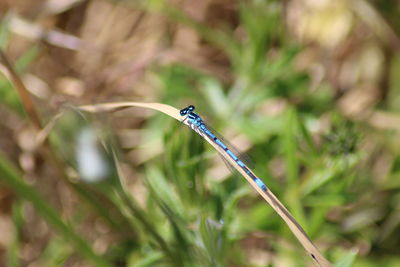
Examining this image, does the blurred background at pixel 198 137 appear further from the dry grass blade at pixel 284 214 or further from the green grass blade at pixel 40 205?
the dry grass blade at pixel 284 214

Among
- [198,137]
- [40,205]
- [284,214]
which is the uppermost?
[40,205]

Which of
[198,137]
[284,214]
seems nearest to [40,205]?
[198,137]

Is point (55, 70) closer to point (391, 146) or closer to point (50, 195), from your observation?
point (50, 195)

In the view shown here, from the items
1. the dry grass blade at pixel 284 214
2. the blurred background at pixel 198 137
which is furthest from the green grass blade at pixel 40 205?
the dry grass blade at pixel 284 214

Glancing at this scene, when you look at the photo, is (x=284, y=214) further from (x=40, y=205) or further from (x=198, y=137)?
(x=40, y=205)

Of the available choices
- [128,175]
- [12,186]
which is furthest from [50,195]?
[12,186]

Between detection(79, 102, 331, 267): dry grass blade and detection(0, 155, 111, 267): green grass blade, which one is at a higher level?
detection(0, 155, 111, 267): green grass blade

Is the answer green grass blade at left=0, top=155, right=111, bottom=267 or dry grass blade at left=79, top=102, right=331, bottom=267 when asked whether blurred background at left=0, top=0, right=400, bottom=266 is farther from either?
dry grass blade at left=79, top=102, right=331, bottom=267

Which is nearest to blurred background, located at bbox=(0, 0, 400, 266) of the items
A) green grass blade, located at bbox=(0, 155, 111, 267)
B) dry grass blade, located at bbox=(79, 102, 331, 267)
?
green grass blade, located at bbox=(0, 155, 111, 267)
